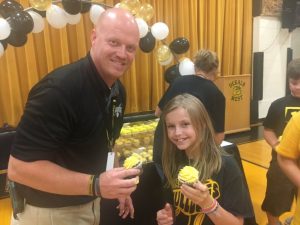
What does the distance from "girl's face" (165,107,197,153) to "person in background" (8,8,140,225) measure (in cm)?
29

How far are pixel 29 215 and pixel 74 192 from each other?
0.44 meters

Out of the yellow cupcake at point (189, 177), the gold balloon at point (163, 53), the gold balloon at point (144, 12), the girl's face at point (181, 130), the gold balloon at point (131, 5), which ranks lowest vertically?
the yellow cupcake at point (189, 177)

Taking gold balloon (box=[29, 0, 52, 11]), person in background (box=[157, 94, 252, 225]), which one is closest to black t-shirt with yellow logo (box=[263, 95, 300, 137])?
person in background (box=[157, 94, 252, 225])

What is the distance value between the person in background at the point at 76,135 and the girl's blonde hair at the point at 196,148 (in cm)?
31

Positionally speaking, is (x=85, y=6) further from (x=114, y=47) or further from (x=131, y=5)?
(x=114, y=47)

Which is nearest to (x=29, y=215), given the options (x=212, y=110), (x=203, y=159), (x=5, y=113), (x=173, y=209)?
(x=173, y=209)

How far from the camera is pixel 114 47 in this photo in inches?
55.5

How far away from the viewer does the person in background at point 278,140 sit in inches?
99.5

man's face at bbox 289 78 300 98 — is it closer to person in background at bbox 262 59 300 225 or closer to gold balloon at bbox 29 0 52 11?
person in background at bbox 262 59 300 225

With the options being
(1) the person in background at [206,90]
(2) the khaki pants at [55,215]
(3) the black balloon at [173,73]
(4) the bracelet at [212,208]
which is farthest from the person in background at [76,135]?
(3) the black balloon at [173,73]

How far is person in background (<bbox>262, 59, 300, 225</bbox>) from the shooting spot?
2.53 m

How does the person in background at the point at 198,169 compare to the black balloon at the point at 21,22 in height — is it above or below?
below

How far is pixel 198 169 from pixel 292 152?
467 millimetres

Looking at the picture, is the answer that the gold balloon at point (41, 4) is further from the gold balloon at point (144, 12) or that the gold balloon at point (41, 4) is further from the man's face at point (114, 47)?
the man's face at point (114, 47)
